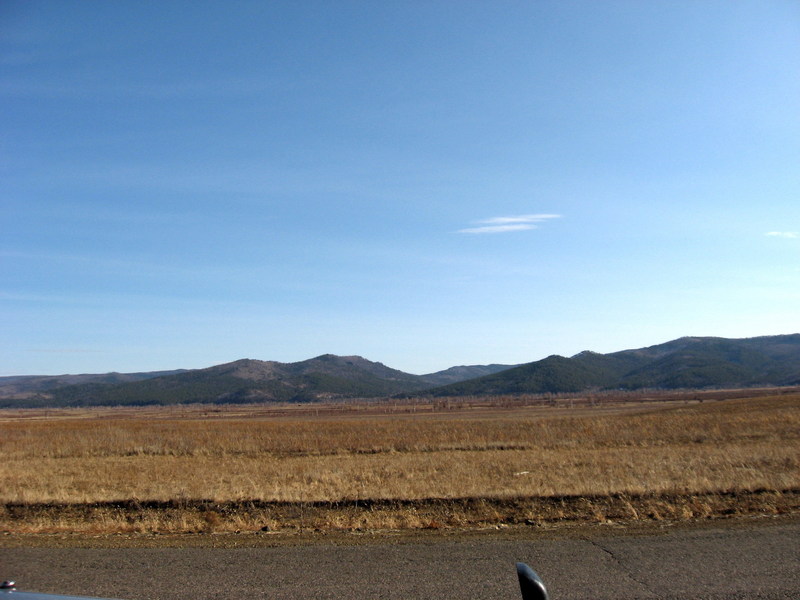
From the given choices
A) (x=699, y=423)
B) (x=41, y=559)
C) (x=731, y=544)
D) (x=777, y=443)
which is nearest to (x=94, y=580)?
(x=41, y=559)

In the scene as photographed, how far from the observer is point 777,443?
24266mm

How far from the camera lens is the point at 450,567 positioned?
7.76 metres

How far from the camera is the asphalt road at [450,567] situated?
6930mm

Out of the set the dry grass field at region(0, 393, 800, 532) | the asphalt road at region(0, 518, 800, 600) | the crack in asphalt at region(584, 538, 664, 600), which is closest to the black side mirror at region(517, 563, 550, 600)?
the asphalt road at region(0, 518, 800, 600)

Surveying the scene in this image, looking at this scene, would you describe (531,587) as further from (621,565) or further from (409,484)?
(409,484)

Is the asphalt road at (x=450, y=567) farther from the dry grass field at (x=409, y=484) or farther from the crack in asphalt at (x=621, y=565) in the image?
Result: the dry grass field at (x=409, y=484)

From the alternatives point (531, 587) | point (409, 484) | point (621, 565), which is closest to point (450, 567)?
point (621, 565)

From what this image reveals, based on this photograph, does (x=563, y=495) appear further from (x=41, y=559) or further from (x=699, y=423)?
(x=699, y=423)

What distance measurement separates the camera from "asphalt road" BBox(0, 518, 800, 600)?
22.7 feet

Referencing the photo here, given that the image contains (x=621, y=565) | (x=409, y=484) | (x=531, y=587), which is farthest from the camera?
(x=409, y=484)

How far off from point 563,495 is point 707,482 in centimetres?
388

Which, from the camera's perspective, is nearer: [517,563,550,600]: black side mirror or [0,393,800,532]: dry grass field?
[517,563,550,600]: black side mirror

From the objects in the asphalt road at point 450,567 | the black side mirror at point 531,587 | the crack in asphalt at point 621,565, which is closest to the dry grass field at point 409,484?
the asphalt road at point 450,567

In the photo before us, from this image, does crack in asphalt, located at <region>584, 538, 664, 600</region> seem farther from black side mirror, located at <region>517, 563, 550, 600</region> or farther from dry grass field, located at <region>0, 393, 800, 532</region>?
black side mirror, located at <region>517, 563, 550, 600</region>
